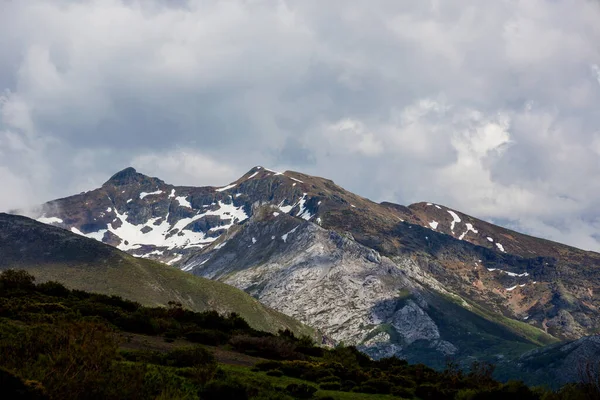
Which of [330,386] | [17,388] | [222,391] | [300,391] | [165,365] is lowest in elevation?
[330,386]

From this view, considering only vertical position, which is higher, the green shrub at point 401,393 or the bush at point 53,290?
the bush at point 53,290

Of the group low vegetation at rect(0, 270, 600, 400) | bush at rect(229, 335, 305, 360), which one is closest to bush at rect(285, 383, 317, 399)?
low vegetation at rect(0, 270, 600, 400)

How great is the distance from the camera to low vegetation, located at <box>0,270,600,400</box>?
658 inches

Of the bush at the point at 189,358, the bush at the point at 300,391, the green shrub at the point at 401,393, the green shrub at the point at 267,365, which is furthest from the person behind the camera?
the green shrub at the point at 267,365

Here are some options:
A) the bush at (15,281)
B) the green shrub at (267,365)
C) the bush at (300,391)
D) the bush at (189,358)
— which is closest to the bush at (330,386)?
the green shrub at (267,365)

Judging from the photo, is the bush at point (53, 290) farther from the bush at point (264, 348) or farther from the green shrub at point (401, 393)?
the green shrub at point (401, 393)

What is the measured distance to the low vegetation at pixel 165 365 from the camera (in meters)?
16.7

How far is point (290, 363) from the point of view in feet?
137

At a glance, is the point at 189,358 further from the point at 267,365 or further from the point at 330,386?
the point at 330,386

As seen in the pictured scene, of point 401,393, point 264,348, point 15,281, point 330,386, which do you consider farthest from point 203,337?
point 15,281

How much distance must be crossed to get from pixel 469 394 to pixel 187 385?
2023 cm

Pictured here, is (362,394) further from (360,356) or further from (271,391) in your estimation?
(360,356)

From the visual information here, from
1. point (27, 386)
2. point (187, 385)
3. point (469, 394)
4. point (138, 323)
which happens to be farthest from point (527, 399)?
point (138, 323)

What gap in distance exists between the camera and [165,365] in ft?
100
